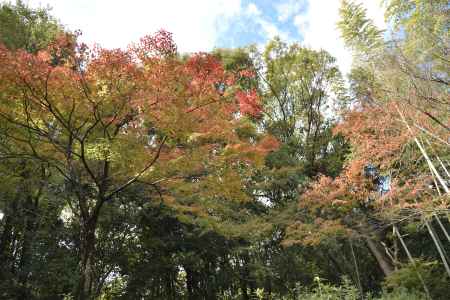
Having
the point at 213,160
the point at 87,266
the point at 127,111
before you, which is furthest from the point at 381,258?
the point at 127,111

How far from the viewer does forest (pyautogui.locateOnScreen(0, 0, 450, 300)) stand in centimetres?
556

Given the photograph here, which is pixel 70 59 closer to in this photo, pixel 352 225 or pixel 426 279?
pixel 352 225

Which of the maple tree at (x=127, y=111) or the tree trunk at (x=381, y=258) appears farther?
the tree trunk at (x=381, y=258)

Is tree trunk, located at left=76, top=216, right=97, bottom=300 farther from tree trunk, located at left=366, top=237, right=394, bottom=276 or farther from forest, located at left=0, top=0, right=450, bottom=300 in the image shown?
tree trunk, located at left=366, top=237, right=394, bottom=276

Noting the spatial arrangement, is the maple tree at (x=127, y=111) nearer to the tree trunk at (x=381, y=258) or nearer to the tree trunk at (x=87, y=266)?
the tree trunk at (x=87, y=266)

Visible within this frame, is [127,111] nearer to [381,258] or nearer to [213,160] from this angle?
[213,160]

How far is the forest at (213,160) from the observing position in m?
5.56

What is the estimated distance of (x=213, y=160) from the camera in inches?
251

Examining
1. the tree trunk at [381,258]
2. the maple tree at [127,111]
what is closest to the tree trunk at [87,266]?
→ the maple tree at [127,111]

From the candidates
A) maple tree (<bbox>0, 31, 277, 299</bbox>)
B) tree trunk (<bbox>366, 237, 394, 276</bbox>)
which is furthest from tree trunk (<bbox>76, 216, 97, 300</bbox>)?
tree trunk (<bbox>366, 237, 394, 276</bbox>)

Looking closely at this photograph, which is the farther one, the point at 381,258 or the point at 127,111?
the point at 381,258

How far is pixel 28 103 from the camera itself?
5.38 meters

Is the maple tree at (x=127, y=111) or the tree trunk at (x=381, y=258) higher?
the maple tree at (x=127, y=111)

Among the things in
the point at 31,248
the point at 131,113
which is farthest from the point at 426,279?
the point at 31,248
